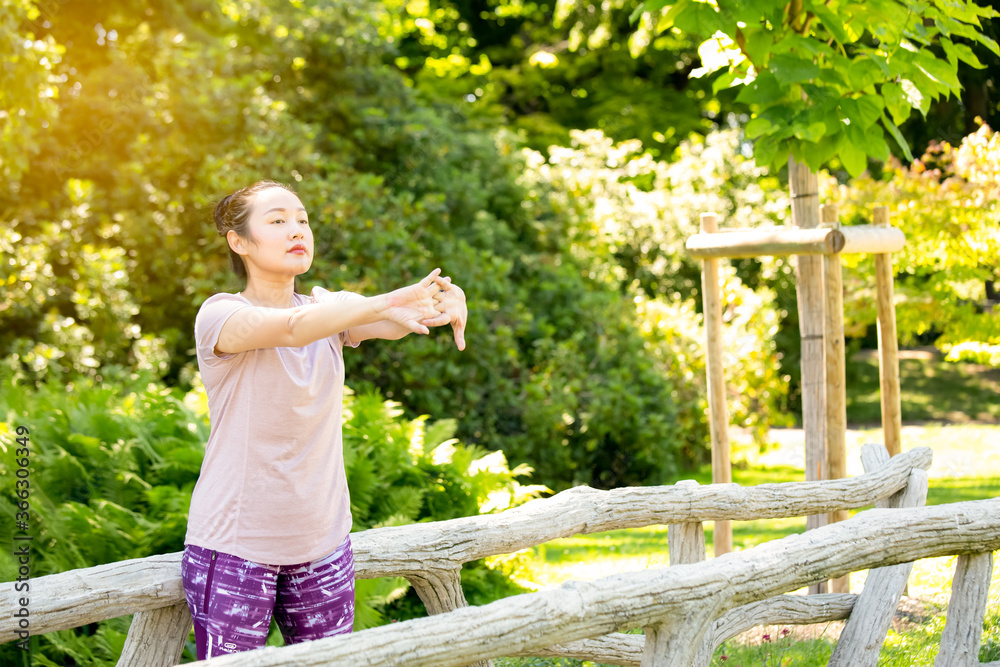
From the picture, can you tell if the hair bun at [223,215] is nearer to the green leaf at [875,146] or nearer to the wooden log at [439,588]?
the wooden log at [439,588]

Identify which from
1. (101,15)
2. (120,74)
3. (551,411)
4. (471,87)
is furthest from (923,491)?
(471,87)

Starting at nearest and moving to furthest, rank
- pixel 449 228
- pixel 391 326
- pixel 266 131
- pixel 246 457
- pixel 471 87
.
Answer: pixel 246 457 < pixel 391 326 < pixel 266 131 < pixel 449 228 < pixel 471 87

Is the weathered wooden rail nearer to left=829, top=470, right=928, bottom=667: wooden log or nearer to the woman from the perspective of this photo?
left=829, top=470, right=928, bottom=667: wooden log

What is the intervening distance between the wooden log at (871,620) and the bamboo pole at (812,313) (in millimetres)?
995

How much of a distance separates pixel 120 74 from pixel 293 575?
845 cm

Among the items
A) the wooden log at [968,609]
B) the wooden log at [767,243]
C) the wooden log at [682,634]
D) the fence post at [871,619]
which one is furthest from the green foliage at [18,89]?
the wooden log at [968,609]

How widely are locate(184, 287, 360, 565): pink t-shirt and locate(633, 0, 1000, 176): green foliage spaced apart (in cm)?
228

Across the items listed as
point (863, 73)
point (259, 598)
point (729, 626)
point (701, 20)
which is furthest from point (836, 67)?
point (259, 598)

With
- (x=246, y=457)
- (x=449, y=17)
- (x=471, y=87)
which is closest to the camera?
(x=246, y=457)

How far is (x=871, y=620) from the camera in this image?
328 cm

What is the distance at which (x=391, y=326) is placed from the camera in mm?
2377

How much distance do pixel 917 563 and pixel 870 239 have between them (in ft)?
8.01

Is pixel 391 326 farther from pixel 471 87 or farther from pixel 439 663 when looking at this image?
pixel 471 87

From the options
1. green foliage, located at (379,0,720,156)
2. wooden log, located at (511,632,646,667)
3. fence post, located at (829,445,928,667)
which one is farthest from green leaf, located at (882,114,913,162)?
green foliage, located at (379,0,720,156)
